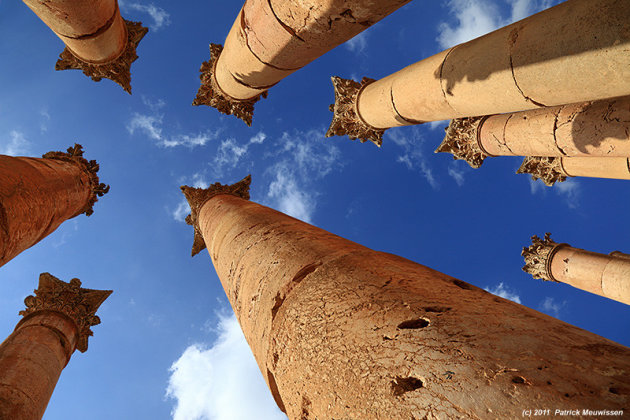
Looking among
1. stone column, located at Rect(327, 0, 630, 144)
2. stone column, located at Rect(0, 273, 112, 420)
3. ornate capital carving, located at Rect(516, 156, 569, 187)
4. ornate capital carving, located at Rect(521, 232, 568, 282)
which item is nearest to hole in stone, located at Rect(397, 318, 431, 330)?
stone column, located at Rect(327, 0, 630, 144)

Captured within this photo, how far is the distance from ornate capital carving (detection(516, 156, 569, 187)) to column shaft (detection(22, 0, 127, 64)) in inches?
484

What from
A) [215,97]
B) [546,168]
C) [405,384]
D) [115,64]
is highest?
[546,168]

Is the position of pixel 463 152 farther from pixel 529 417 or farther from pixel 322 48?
pixel 529 417

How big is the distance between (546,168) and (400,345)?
11.4 metres

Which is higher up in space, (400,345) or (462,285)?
(462,285)

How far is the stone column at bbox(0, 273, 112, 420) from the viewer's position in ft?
19.3

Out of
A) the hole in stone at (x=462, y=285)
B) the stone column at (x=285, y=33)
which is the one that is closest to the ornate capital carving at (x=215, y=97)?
the stone column at (x=285, y=33)

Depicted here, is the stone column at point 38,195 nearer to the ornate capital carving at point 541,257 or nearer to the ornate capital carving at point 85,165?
the ornate capital carving at point 85,165

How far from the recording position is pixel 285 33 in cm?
534

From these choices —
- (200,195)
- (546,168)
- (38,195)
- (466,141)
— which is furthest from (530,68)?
(200,195)

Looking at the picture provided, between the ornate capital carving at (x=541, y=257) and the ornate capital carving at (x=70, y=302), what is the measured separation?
14.0m

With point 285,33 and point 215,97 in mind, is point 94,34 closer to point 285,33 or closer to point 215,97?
point 215,97

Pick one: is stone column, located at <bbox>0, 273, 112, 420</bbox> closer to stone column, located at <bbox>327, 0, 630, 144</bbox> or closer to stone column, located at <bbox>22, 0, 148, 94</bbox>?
stone column, located at <bbox>22, 0, 148, 94</bbox>

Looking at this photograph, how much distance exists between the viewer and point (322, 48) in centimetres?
564
